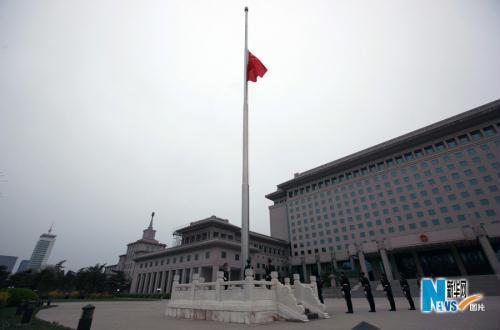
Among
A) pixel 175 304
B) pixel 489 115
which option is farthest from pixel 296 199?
pixel 175 304

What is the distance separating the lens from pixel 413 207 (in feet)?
167

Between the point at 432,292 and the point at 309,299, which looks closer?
the point at 432,292

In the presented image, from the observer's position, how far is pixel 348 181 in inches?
2464

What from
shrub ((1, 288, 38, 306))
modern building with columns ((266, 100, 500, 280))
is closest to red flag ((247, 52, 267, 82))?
shrub ((1, 288, 38, 306))

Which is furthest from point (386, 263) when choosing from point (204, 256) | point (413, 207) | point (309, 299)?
point (309, 299)

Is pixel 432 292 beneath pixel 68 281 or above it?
beneath

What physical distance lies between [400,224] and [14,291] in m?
61.8

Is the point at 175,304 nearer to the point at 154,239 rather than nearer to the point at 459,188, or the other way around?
the point at 459,188

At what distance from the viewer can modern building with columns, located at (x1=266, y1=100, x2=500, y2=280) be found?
137 feet

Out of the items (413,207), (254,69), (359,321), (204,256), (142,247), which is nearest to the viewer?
(359,321)

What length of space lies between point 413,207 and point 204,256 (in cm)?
4666

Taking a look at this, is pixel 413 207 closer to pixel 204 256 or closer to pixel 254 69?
pixel 204 256

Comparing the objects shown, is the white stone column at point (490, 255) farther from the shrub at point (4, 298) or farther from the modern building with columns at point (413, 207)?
the shrub at point (4, 298)

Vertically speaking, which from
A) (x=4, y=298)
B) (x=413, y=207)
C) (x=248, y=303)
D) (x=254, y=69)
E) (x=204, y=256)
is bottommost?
(x=248, y=303)
